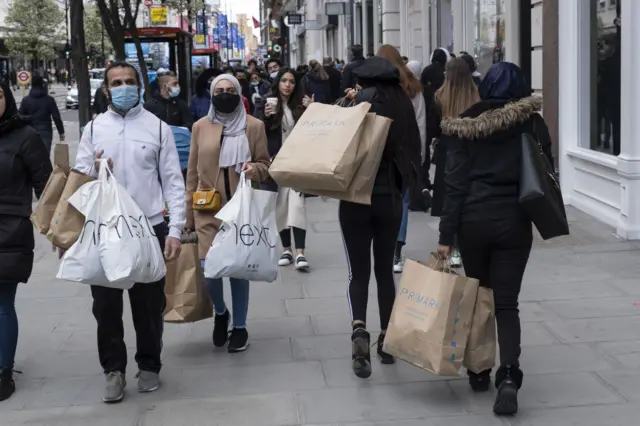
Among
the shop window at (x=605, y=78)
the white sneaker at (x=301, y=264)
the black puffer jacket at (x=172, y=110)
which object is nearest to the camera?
the white sneaker at (x=301, y=264)

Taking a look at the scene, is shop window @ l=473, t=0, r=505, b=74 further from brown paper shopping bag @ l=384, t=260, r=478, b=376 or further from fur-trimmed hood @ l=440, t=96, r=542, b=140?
brown paper shopping bag @ l=384, t=260, r=478, b=376

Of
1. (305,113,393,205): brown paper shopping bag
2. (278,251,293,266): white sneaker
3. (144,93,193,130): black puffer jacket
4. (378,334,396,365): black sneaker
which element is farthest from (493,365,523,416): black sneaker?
(144,93,193,130): black puffer jacket

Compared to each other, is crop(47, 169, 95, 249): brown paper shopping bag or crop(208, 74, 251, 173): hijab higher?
crop(208, 74, 251, 173): hijab

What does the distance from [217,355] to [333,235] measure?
4581 millimetres

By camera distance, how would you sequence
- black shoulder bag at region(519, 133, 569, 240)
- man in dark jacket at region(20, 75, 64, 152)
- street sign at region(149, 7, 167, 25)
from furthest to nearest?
street sign at region(149, 7, 167, 25) < man in dark jacket at region(20, 75, 64, 152) < black shoulder bag at region(519, 133, 569, 240)

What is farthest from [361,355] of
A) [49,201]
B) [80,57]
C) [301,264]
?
[80,57]

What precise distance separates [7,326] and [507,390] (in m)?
2.77

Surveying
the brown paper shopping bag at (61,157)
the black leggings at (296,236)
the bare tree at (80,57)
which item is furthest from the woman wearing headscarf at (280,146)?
the bare tree at (80,57)

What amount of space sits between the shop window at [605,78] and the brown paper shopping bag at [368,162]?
556 centimetres

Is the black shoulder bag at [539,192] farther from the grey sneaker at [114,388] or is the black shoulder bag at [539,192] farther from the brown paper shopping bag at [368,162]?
the grey sneaker at [114,388]

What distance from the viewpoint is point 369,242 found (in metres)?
5.65

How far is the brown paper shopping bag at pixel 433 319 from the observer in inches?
194

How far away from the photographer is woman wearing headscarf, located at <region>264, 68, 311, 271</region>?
8969 mm

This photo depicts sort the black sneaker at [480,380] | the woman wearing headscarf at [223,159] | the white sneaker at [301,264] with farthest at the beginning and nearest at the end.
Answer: the white sneaker at [301,264] → the woman wearing headscarf at [223,159] → the black sneaker at [480,380]
